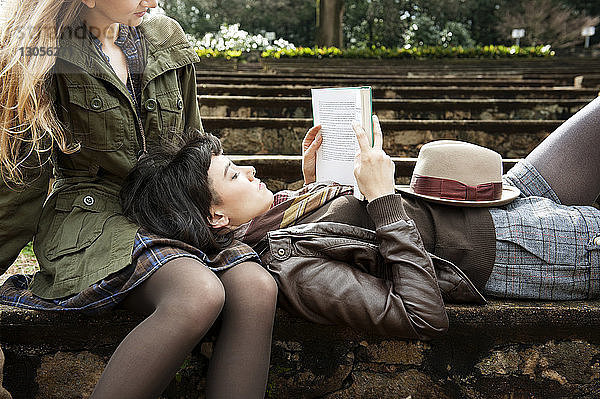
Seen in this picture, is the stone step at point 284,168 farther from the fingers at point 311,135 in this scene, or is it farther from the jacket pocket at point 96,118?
the jacket pocket at point 96,118

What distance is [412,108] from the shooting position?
466 centimetres

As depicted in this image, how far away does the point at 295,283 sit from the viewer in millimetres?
1608

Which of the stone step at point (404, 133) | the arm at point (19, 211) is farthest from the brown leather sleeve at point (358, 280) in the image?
the stone step at point (404, 133)

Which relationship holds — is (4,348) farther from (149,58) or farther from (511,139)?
(511,139)

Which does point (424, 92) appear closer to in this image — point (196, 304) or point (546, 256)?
point (546, 256)

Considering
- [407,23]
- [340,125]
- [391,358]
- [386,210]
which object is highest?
[407,23]

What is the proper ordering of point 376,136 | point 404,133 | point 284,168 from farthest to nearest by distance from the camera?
point 404,133 < point 284,168 < point 376,136

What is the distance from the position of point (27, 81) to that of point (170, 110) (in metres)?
0.43

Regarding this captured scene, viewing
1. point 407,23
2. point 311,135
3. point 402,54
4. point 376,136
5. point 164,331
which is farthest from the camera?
point 407,23

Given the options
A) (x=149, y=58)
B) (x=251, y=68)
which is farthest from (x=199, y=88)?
(x=251, y=68)

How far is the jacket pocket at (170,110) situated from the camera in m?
1.84

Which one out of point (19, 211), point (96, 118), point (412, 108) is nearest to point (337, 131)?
point (96, 118)

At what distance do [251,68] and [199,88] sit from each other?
8.60 meters

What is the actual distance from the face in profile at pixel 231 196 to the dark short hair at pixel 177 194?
0.02m
